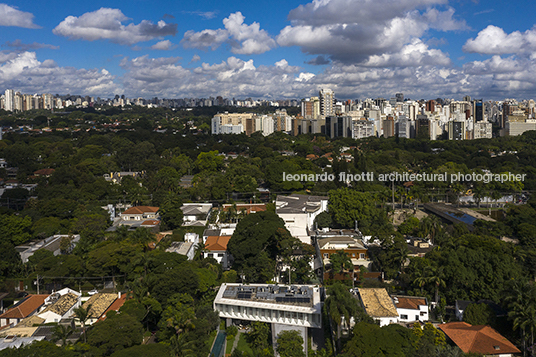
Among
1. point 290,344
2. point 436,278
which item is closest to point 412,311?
point 436,278

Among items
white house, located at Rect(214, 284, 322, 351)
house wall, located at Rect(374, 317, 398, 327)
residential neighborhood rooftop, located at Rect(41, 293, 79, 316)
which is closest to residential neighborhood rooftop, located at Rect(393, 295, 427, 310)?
house wall, located at Rect(374, 317, 398, 327)

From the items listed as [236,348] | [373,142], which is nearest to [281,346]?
[236,348]

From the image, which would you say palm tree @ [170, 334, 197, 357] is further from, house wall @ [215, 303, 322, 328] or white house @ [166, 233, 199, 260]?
white house @ [166, 233, 199, 260]

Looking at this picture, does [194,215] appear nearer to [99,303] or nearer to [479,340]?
[99,303]

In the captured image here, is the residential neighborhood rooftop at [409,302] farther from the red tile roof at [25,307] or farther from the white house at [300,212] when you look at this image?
the red tile roof at [25,307]

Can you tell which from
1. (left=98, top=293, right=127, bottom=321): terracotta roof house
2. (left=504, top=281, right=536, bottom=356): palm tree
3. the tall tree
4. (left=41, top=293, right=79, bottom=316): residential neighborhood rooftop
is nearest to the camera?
(left=504, top=281, right=536, bottom=356): palm tree

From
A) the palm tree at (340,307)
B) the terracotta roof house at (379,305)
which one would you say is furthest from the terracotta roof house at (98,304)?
the terracotta roof house at (379,305)

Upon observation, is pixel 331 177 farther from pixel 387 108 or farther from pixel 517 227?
pixel 387 108
